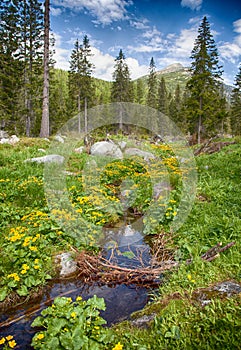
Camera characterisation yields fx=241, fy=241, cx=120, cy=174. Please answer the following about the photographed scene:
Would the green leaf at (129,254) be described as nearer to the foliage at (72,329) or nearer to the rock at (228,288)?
the foliage at (72,329)

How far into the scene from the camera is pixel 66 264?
420 centimetres

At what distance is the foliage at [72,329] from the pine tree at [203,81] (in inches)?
1029

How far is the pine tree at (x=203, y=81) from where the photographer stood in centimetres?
2522

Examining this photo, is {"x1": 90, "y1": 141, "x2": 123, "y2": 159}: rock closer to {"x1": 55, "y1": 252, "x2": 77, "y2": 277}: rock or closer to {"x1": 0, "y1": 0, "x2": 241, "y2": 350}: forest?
{"x1": 0, "y1": 0, "x2": 241, "y2": 350}: forest

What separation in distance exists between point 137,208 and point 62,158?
4.95 metres

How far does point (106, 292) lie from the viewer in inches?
146

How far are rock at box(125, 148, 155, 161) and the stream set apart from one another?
25.1 feet

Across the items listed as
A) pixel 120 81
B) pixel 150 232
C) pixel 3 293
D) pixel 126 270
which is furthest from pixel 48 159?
pixel 120 81

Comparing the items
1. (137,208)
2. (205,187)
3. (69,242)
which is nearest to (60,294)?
(69,242)

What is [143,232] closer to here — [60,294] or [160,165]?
[60,294]

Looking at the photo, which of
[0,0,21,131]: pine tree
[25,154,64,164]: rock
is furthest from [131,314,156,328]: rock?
[0,0,21,131]: pine tree

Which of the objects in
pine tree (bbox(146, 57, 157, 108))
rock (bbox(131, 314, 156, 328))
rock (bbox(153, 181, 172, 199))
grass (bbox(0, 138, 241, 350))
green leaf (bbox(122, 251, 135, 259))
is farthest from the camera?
pine tree (bbox(146, 57, 157, 108))

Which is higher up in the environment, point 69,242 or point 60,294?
point 69,242

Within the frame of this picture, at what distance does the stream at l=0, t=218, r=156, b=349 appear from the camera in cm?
302
